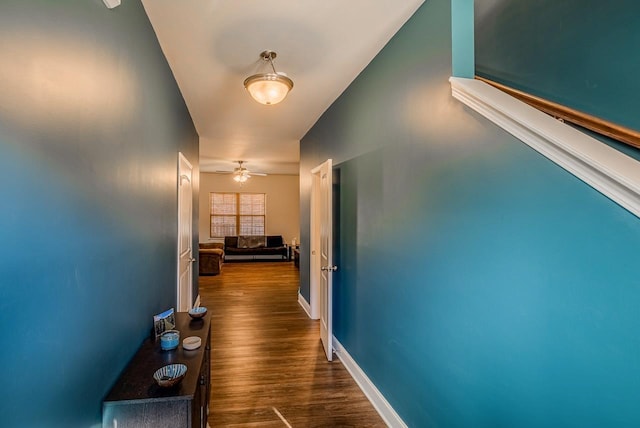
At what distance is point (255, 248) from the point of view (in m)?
10.1

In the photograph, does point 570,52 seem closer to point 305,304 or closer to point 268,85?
point 268,85

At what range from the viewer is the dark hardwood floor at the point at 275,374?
2465mm

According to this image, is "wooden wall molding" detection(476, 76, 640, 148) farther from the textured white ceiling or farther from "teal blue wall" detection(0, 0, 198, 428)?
"teal blue wall" detection(0, 0, 198, 428)

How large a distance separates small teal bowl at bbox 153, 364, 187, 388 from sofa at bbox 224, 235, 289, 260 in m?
8.54

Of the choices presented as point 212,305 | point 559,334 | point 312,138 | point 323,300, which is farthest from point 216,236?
point 559,334

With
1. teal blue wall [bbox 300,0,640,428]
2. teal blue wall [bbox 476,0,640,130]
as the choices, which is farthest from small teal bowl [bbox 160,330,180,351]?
teal blue wall [bbox 476,0,640,130]

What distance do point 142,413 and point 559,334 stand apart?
165 centimetres

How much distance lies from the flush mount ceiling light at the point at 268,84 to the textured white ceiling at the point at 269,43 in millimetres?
212

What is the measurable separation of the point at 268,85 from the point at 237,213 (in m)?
8.63

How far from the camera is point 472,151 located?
62.3 inches

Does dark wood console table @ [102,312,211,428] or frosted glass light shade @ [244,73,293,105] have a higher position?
frosted glass light shade @ [244,73,293,105]

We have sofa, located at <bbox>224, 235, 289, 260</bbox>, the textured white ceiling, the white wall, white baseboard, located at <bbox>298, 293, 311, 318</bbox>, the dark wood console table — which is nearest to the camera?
the dark wood console table

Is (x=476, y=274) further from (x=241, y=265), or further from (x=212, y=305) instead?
(x=241, y=265)

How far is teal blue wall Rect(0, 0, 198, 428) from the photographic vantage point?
810 millimetres
